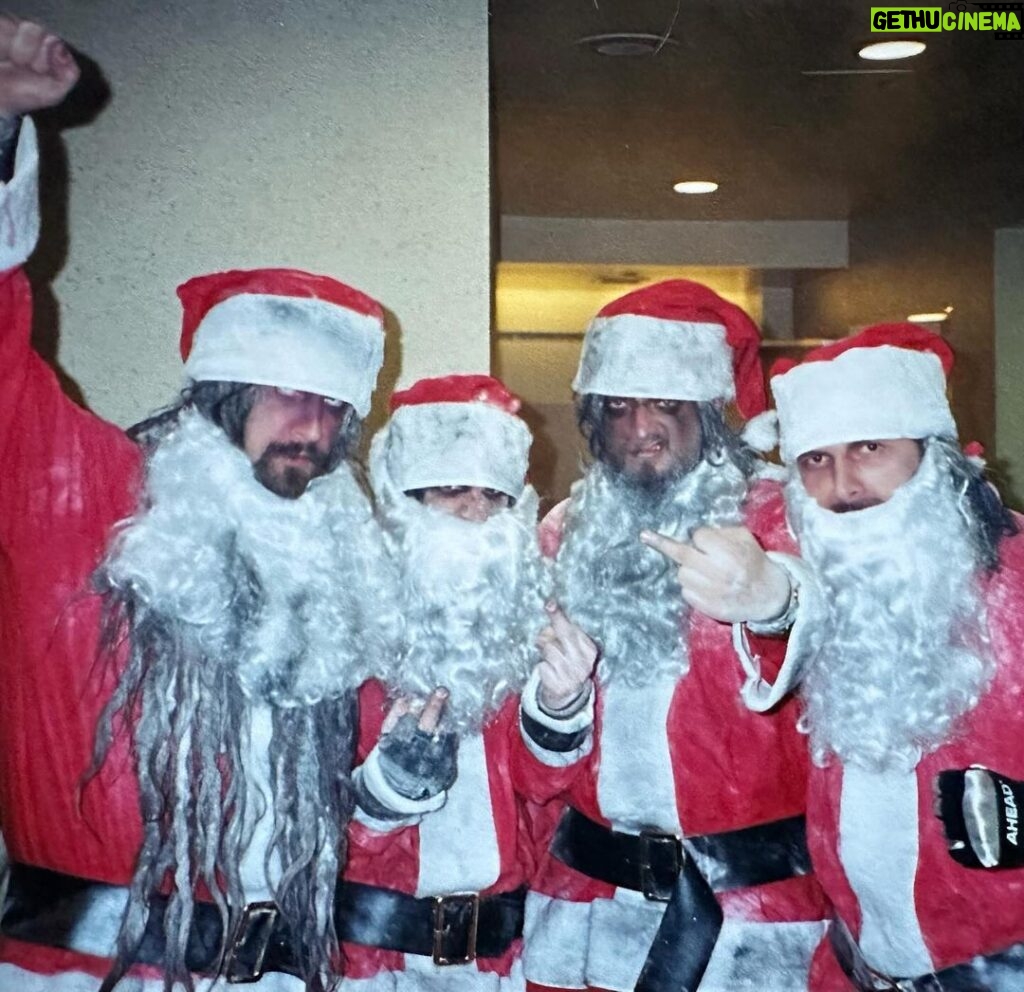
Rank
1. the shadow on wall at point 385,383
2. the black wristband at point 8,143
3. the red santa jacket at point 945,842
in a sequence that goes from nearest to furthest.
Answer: the black wristband at point 8,143 < the red santa jacket at point 945,842 < the shadow on wall at point 385,383

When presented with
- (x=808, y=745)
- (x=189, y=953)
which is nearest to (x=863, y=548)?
(x=808, y=745)

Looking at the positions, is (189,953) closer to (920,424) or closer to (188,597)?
(188,597)

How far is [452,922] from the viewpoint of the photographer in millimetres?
1344

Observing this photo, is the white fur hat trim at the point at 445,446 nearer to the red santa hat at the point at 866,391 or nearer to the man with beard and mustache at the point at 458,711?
the man with beard and mustache at the point at 458,711

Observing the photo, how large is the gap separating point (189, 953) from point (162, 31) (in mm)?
972

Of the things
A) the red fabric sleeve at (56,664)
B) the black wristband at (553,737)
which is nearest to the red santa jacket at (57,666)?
the red fabric sleeve at (56,664)

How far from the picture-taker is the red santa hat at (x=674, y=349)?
138cm

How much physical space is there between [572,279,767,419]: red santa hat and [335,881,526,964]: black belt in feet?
1.87

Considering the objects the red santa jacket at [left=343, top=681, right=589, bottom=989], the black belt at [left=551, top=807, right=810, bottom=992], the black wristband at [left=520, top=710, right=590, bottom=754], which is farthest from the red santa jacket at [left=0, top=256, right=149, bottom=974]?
the black belt at [left=551, top=807, right=810, bottom=992]

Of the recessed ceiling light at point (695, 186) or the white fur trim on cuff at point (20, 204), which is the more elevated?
the recessed ceiling light at point (695, 186)

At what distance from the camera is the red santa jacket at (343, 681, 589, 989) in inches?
52.7

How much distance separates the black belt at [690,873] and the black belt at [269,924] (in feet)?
0.42

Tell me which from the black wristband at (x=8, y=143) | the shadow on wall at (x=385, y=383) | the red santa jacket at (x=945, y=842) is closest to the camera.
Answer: the black wristband at (x=8, y=143)

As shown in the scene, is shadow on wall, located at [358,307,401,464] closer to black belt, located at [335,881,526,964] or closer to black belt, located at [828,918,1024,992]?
black belt, located at [335,881,526,964]
